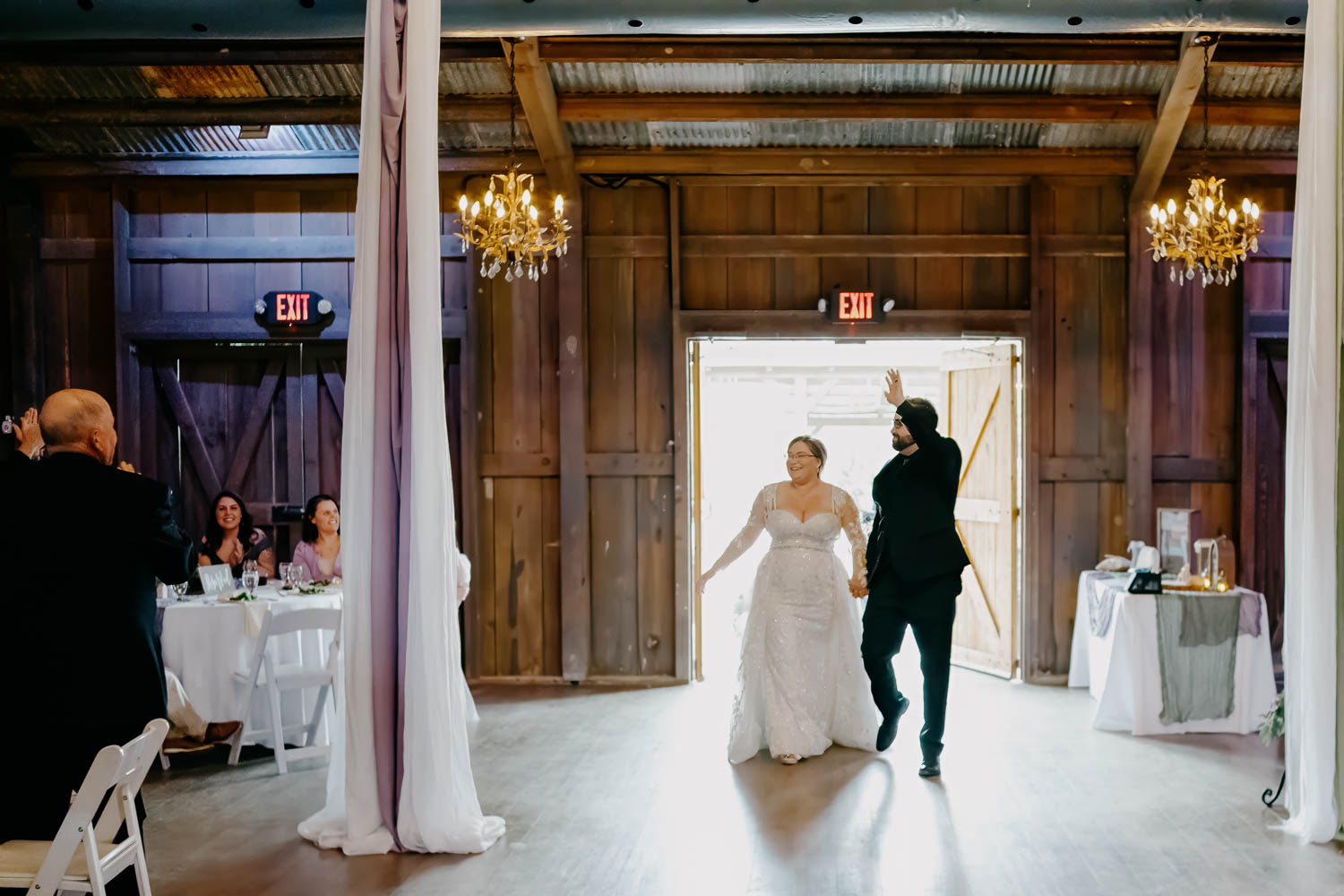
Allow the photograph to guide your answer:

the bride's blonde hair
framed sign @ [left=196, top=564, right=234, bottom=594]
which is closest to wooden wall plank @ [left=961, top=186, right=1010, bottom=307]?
the bride's blonde hair

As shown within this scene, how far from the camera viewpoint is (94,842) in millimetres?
2631

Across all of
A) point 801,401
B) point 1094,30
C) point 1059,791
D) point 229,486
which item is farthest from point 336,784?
point 801,401

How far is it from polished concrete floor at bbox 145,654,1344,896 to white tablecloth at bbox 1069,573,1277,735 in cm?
13

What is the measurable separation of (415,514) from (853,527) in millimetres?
2347

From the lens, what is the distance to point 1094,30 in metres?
4.35

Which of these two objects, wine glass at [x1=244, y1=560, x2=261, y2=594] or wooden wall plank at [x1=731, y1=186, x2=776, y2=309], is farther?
wooden wall plank at [x1=731, y1=186, x2=776, y2=309]

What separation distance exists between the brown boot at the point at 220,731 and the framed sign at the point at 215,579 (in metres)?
0.67

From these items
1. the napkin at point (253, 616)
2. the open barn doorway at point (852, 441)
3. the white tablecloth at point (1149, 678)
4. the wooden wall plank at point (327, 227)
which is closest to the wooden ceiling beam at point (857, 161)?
the open barn doorway at point (852, 441)

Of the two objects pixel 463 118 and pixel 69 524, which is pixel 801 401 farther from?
pixel 69 524

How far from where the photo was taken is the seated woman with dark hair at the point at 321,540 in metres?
6.07

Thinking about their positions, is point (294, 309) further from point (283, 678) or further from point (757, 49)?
point (757, 49)

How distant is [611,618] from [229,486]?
272 centimetres

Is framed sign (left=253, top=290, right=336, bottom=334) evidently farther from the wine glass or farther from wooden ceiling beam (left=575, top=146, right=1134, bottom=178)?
the wine glass

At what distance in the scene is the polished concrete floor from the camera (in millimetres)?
3611
